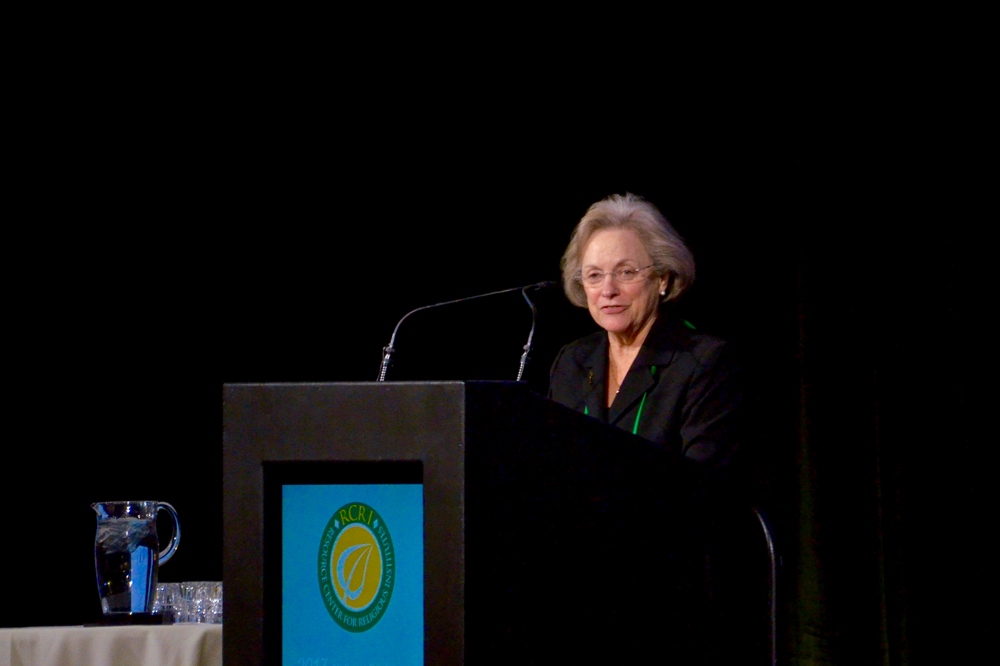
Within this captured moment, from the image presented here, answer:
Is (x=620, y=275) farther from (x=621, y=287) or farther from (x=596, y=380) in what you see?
(x=596, y=380)

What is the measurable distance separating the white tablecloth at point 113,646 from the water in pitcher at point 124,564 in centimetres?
14

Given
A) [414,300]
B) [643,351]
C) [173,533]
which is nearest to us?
[173,533]

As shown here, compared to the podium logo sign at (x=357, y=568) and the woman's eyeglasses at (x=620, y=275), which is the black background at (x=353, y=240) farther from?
the podium logo sign at (x=357, y=568)

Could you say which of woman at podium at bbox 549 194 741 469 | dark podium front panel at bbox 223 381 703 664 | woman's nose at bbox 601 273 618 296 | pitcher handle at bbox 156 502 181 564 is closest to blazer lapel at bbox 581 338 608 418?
woman at podium at bbox 549 194 741 469

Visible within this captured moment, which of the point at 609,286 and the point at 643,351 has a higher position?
the point at 609,286

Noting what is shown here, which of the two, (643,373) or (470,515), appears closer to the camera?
(470,515)

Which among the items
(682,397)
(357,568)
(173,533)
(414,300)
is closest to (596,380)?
(682,397)

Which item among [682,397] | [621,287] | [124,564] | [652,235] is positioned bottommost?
[124,564]

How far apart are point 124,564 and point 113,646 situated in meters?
0.18

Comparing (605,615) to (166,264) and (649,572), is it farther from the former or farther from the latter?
(166,264)

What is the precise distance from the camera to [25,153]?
3412 mm

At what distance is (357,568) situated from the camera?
97 centimetres

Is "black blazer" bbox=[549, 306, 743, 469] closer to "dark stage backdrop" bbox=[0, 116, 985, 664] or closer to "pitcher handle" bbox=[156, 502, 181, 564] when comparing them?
"pitcher handle" bbox=[156, 502, 181, 564]

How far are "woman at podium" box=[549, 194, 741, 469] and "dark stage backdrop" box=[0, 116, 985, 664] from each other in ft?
2.98
